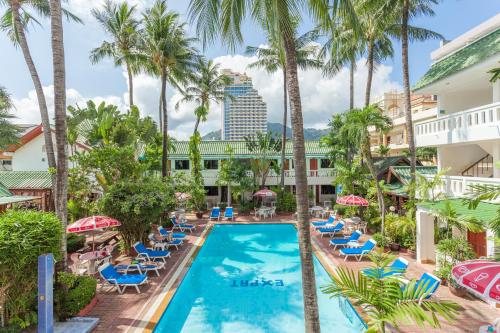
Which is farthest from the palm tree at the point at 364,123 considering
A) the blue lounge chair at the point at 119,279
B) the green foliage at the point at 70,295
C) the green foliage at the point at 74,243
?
the green foliage at the point at 74,243

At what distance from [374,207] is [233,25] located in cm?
1743

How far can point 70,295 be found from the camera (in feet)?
28.3

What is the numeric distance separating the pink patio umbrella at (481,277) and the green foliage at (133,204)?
465 inches

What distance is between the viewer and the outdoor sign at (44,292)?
7.28 metres

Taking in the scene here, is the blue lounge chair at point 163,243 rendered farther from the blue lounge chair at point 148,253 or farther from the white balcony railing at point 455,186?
the white balcony railing at point 455,186

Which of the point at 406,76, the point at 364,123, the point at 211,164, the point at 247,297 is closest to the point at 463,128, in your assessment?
the point at 406,76

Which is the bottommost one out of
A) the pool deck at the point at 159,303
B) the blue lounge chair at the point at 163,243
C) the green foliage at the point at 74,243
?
the pool deck at the point at 159,303

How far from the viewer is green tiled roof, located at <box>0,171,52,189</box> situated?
2231cm

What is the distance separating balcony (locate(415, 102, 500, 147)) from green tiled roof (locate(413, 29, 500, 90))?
5.70 feet

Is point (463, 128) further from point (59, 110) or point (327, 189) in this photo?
A: point (327, 189)

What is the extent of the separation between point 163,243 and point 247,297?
6.84 metres

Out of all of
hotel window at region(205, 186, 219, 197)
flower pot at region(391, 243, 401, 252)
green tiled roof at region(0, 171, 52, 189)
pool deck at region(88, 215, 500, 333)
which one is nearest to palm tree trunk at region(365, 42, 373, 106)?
flower pot at region(391, 243, 401, 252)

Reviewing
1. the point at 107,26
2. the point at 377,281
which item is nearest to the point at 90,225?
the point at 377,281

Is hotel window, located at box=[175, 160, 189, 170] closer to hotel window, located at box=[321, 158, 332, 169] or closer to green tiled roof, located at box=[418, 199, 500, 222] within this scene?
hotel window, located at box=[321, 158, 332, 169]
